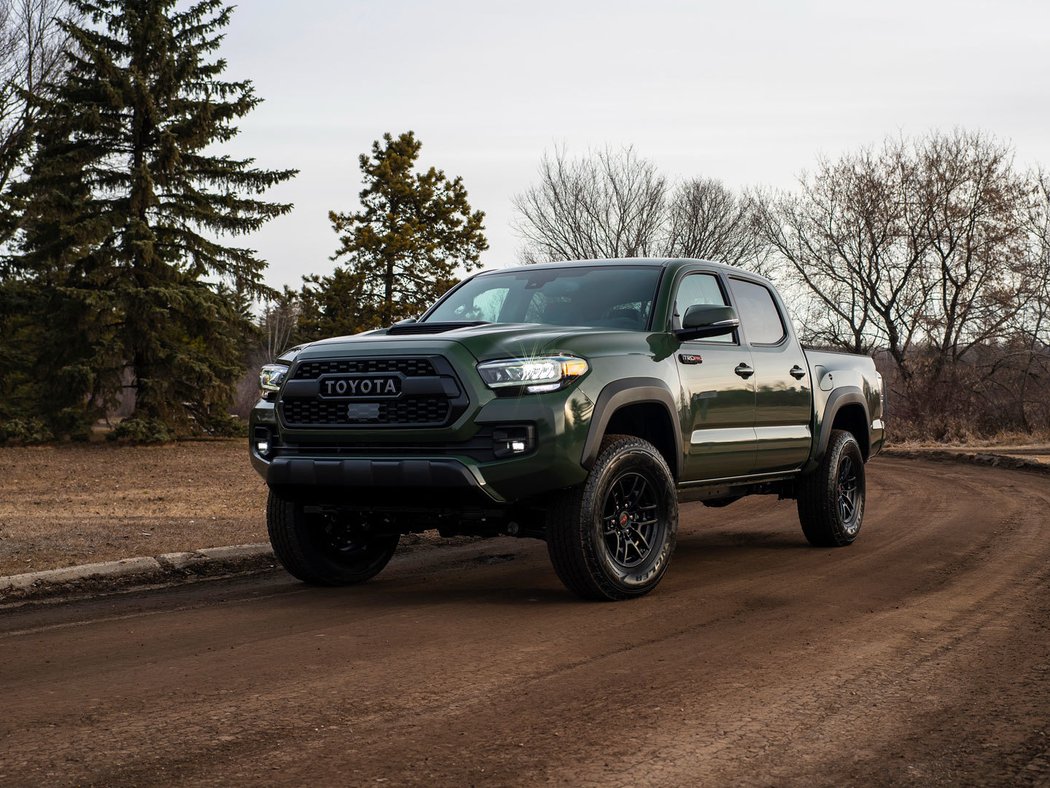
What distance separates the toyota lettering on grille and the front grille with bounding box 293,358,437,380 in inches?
1.6

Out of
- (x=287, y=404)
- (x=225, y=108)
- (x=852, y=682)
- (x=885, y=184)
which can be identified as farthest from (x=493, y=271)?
(x=885, y=184)

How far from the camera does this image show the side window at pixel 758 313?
8.48m

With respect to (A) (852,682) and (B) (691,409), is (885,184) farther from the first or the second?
(A) (852,682)

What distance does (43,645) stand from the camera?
5555mm

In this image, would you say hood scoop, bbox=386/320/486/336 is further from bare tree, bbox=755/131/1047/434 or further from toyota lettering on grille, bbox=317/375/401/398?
bare tree, bbox=755/131/1047/434

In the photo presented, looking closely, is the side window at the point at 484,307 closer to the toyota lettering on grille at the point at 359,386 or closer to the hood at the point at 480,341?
the hood at the point at 480,341

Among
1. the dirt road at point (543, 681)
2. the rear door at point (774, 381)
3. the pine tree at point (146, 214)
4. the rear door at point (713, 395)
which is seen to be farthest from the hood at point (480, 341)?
the pine tree at point (146, 214)

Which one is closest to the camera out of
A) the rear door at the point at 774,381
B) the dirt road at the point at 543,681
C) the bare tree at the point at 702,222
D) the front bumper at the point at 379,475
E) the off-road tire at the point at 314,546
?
the dirt road at the point at 543,681

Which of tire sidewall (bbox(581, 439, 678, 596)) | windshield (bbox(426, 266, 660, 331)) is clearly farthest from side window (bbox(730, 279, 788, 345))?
tire sidewall (bbox(581, 439, 678, 596))

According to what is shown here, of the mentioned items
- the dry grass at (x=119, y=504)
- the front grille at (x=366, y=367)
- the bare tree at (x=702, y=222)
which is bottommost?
the dry grass at (x=119, y=504)

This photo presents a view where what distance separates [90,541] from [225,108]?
20147mm

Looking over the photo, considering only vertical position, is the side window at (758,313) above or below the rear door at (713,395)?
above

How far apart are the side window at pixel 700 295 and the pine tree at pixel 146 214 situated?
19.7 metres

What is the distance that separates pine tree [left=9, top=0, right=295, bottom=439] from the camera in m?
25.7
